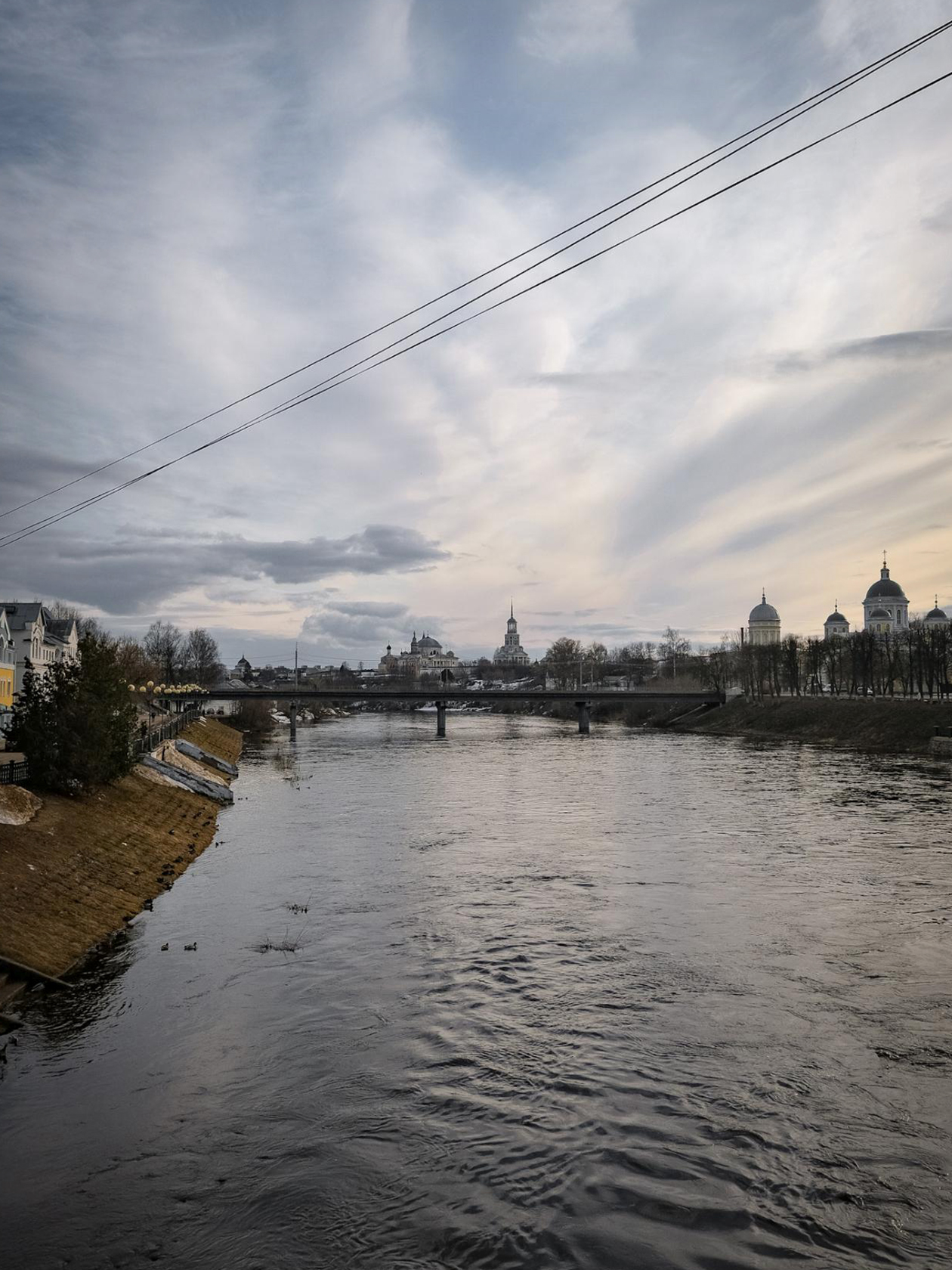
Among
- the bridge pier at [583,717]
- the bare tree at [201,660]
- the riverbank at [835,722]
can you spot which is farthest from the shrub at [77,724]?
the bare tree at [201,660]

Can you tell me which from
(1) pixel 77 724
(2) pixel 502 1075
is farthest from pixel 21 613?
(2) pixel 502 1075

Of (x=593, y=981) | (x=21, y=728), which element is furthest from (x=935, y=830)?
(x=21, y=728)

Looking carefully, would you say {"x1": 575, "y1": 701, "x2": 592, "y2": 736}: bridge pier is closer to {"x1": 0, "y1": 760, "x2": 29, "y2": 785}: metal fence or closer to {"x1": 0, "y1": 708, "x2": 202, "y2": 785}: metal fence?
{"x1": 0, "y1": 708, "x2": 202, "y2": 785}: metal fence

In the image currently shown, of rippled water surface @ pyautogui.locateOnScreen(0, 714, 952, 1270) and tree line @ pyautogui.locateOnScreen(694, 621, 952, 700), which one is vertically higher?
tree line @ pyautogui.locateOnScreen(694, 621, 952, 700)

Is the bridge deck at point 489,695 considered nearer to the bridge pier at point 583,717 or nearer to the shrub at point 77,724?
the bridge pier at point 583,717

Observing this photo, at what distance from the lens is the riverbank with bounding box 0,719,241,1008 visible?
60.0 feet

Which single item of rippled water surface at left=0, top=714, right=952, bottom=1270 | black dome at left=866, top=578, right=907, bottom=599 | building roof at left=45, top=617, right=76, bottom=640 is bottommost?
rippled water surface at left=0, top=714, right=952, bottom=1270

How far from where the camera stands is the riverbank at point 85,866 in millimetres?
18297

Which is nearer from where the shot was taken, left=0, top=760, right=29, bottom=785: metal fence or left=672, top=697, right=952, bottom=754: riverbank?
left=0, top=760, right=29, bottom=785: metal fence

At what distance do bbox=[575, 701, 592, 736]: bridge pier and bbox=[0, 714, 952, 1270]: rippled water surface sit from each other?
8082cm

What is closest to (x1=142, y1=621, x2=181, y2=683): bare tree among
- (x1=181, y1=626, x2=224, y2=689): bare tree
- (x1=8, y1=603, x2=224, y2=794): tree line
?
(x1=181, y1=626, x2=224, y2=689): bare tree

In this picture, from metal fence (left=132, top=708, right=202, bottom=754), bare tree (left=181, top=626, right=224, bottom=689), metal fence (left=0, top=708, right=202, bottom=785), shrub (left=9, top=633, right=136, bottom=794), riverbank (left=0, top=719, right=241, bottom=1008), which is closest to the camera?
riverbank (left=0, top=719, right=241, bottom=1008)

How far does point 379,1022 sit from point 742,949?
8144 millimetres

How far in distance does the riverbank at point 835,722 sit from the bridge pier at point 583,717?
1146 centimetres
